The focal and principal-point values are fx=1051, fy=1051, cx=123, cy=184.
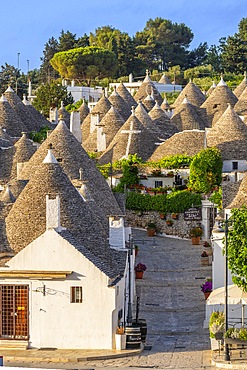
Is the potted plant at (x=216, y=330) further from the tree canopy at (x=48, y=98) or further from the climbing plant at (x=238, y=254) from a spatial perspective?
the tree canopy at (x=48, y=98)

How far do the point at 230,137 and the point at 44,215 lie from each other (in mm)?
27565

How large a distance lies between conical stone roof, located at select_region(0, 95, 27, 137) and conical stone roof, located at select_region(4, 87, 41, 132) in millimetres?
989

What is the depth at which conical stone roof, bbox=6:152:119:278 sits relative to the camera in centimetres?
3100

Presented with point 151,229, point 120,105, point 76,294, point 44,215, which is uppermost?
point 120,105

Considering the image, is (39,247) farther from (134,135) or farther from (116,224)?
(134,135)

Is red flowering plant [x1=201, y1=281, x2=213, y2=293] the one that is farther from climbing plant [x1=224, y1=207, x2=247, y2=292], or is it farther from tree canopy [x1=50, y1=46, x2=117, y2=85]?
tree canopy [x1=50, y1=46, x2=117, y2=85]

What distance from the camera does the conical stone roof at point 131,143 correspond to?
58125 mm

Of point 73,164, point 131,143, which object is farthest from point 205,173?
point 73,164

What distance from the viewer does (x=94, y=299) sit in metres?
29.1

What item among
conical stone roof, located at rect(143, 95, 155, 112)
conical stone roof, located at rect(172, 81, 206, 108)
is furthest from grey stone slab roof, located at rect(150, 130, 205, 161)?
conical stone roof, located at rect(172, 81, 206, 108)

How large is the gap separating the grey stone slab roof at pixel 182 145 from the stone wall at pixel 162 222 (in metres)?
6.17

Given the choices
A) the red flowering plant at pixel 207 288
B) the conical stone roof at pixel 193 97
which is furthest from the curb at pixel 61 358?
the conical stone roof at pixel 193 97

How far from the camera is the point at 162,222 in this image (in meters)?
50.2

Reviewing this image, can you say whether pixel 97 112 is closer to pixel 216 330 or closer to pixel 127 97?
pixel 127 97
